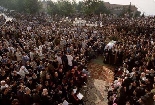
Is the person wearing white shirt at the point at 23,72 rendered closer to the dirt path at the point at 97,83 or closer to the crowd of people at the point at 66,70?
the crowd of people at the point at 66,70

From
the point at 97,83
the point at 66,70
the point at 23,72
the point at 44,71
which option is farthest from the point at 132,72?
the point at 23,72

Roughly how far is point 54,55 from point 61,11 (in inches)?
1504

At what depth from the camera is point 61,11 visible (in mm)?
55594

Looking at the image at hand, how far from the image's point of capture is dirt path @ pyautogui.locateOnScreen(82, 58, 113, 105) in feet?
53.4

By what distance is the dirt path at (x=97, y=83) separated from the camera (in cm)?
1627

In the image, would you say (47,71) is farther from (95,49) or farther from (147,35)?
(147,35)

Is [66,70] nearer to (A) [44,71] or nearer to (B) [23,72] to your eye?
(A) [44,71]

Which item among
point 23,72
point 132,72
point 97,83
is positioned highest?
point 23,72

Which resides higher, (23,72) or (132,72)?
(23,72)

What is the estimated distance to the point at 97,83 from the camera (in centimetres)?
1844

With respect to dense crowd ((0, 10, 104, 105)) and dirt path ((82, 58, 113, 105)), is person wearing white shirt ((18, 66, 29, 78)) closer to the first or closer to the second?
dense crowd ((0, 10, 104, 105))

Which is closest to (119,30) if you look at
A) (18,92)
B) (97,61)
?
(97,61)

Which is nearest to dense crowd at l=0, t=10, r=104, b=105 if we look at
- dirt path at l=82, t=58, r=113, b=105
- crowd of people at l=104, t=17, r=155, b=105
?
dirt path at l=82, t=58, r=113, b=105

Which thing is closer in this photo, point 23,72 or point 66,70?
point 23,72
